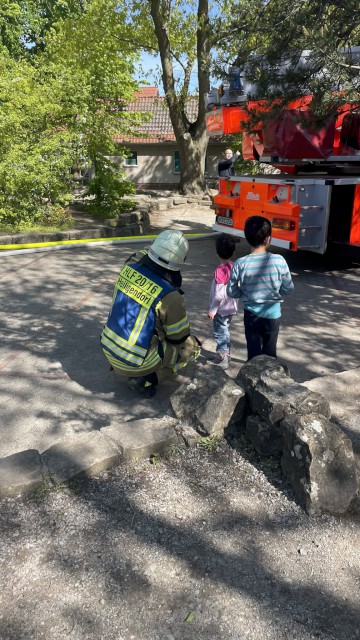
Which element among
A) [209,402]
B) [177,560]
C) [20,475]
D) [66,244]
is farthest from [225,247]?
[66,244]

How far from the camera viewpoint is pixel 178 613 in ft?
7.39

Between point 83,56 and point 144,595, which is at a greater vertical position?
point 83,56

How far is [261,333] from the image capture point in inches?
163

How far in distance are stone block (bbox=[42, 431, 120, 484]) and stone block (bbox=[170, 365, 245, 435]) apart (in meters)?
0.58

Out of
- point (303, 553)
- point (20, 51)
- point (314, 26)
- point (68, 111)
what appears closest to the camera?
point (303, 553)

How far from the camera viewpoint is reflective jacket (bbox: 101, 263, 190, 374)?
386 centimetres

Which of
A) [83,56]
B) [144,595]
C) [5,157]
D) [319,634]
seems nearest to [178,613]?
[144,595]

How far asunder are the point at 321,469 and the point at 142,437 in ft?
3.68

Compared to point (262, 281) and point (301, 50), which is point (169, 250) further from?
→ point (301, 50)

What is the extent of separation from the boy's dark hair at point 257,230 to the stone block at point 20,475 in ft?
6.85

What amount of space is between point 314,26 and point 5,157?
625 centimetres

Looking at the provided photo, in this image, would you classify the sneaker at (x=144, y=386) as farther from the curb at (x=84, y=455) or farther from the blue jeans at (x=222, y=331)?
the blue jeans at (x=222, y=331)

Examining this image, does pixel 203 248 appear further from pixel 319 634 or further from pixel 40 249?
pixel 319 634

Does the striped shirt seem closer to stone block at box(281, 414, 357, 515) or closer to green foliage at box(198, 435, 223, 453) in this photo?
green foliage at box(198, 435, 223, 453)
